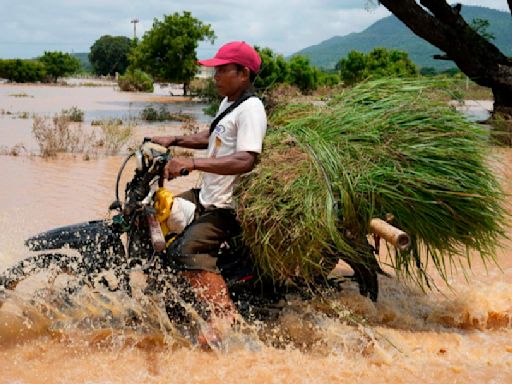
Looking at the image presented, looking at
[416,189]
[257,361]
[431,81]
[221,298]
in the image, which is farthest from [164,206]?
[431,81]

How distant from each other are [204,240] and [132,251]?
432mm

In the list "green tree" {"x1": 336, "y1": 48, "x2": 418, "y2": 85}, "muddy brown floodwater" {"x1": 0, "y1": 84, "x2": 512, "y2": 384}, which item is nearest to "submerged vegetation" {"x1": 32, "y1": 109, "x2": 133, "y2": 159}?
"muddy brown floodwater" {"x1": 0, "y1": 84, "x2": 512, "y2": 384}

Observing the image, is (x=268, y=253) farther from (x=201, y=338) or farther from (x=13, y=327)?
(x=13, y=327)

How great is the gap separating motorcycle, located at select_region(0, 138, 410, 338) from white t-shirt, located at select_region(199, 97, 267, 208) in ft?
0.97

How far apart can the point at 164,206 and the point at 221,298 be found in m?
0.65

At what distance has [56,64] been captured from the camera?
69.4m

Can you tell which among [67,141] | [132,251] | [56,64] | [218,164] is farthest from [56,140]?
[56,64]

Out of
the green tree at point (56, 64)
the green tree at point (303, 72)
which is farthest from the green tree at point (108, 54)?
the green tree at point (303, 72)

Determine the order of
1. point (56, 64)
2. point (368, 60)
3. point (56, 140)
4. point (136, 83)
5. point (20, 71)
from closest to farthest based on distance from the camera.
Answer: point (56, 140)
point (368, 60)
point (136, 83)
point (20, 71)
point (56, 64)

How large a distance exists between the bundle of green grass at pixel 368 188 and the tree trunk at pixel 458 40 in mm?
9996

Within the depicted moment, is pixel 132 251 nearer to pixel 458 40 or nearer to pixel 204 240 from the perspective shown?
pixel 204 240

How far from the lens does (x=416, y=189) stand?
144 inches

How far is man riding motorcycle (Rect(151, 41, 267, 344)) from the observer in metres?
3.69

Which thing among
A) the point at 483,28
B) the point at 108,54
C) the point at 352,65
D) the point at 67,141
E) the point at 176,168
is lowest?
the point at 67,141
